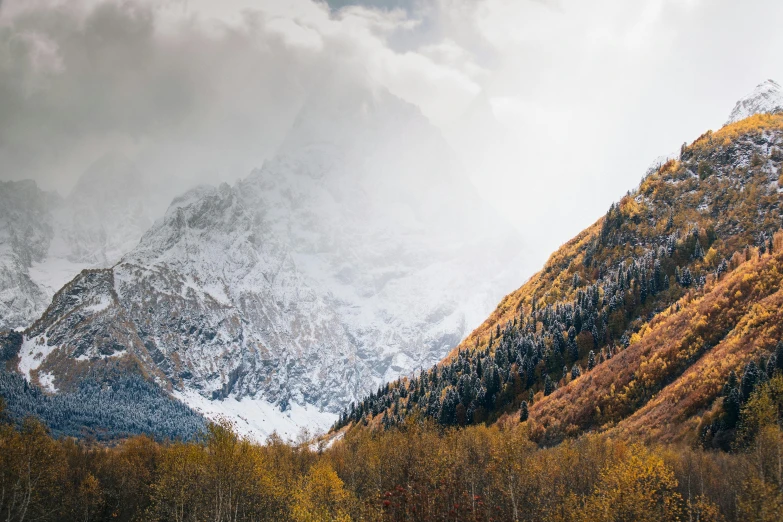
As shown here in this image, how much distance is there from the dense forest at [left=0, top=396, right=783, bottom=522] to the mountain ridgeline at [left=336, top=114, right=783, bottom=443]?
9.98 meters

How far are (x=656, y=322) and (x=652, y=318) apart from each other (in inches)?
162

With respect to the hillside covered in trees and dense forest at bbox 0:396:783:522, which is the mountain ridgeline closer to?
the hillside covered in trees

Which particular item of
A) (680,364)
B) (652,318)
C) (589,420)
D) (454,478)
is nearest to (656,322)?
(652,318)

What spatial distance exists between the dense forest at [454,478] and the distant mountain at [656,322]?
16.7 metres

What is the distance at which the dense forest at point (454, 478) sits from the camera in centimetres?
5344

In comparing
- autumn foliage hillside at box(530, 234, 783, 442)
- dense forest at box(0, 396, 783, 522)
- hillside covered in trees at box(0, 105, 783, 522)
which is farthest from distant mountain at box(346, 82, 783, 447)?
dense forest at box(0, 396, 783, 522)

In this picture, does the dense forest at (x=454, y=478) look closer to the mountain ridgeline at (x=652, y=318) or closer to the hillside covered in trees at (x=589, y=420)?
the hillside covered in trees at (x=589, y=420)

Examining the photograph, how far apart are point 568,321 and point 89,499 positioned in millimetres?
123810

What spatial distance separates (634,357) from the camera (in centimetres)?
11231

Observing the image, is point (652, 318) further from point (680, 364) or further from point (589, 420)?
point (589, 420)

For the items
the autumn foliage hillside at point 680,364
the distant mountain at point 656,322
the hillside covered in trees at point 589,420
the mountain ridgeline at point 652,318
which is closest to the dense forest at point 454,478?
the hillside covered in trees at point 589,420

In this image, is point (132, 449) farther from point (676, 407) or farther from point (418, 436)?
point (676, 407)

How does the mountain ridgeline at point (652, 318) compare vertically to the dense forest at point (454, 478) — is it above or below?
above

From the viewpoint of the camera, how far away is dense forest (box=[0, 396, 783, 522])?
5344cm
